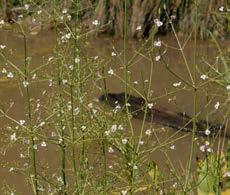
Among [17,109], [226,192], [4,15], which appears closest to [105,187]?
[226,192]

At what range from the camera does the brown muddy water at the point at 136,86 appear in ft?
17.4

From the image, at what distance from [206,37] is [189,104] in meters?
2.16

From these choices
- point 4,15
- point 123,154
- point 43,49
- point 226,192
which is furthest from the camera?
point 4,15

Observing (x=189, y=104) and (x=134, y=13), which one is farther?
(x=134, y=13)

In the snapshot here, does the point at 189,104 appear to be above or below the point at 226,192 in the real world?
below

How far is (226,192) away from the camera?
3266 mm

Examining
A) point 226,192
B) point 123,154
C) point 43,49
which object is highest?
point 123,154

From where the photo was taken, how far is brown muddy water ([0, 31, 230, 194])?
209 inches

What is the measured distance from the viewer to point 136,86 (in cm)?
687

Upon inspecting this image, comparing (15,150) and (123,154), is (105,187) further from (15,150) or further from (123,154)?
(15,150)

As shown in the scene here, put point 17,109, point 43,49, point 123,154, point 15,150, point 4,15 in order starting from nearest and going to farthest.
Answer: point 123,154 < point 15,150 < point 17,109 < point 43,49 < point 4,15

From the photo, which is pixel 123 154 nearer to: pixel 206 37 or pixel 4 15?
pixel 206 37

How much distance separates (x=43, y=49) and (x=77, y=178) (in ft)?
17.5

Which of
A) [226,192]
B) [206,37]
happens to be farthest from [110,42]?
[226,192]
